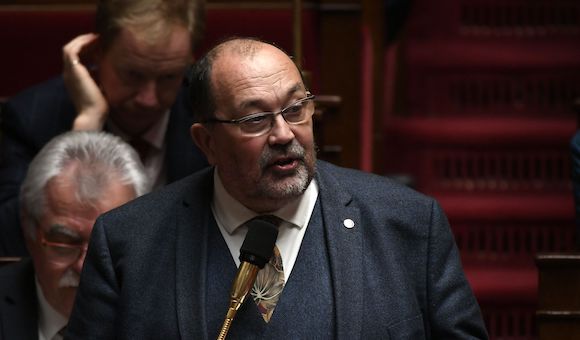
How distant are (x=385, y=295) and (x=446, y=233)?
0.08 metres

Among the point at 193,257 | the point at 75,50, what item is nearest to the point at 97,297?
the point at 193,257

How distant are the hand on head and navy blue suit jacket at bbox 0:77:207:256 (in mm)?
27

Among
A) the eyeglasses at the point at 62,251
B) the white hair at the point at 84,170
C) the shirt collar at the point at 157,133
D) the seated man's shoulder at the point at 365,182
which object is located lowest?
the eyeglasses at the point at 62,251

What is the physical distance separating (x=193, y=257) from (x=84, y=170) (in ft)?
0.67

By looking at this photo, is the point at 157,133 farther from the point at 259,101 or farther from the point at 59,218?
the point at 259,101

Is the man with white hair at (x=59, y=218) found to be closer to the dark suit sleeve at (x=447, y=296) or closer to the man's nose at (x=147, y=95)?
the man's nose at (x=147, y=95)

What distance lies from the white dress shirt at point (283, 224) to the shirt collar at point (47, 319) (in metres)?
0.24

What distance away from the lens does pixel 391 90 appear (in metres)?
1.95

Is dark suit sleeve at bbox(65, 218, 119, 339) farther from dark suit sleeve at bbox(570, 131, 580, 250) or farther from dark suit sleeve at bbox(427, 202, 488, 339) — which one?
dark suit sleeve at bbox(570, 131, 580, 250)

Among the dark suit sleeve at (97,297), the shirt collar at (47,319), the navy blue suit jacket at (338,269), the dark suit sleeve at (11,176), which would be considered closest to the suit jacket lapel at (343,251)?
the navy blue suit jacket at (338,269)

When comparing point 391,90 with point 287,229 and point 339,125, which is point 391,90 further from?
point 287,229

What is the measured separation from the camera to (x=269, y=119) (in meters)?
1.01

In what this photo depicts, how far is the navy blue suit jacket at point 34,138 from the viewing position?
4.54 feet

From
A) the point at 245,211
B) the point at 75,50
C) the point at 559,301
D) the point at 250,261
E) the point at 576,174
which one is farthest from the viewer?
the point at 75,50
